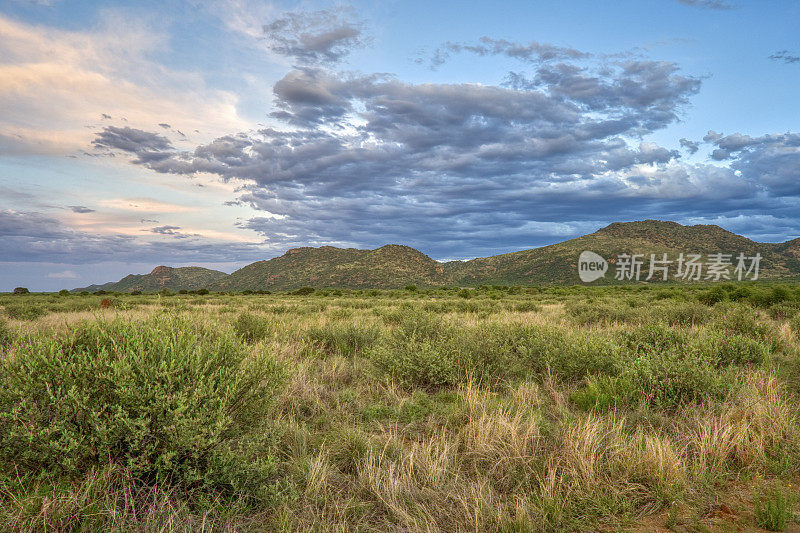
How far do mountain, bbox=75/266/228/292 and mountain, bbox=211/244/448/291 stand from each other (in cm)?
2167

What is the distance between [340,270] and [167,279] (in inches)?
2827

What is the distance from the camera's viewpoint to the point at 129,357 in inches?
142

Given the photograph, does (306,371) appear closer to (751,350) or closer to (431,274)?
(751,350)

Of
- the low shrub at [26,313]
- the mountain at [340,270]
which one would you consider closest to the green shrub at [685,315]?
the low shrub at [26,313]

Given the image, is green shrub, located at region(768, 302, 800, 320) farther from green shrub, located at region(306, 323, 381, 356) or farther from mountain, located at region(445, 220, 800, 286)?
mountain, located at region(445, 220, 800, 286)

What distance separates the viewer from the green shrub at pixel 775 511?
3162mm

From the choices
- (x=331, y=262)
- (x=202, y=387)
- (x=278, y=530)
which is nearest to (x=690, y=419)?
(x=278, y=530)

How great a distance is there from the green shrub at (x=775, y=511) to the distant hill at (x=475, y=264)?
280 feet

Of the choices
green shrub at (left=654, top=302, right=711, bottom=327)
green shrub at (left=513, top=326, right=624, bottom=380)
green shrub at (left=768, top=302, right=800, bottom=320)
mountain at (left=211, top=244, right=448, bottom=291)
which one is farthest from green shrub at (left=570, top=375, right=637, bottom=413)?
mountain at (left=211, top=244, right=448, bottom=291)

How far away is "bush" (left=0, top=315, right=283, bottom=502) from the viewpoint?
3107 mm

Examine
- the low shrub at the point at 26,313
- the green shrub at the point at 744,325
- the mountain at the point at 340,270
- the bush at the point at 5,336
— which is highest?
the mountain at the point at 340,270

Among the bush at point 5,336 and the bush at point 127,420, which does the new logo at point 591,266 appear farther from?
the bush at point 127,420

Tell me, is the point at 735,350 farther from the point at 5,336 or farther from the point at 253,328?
the point at 5,336

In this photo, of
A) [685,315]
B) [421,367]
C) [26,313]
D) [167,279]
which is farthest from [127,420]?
[167,279]
